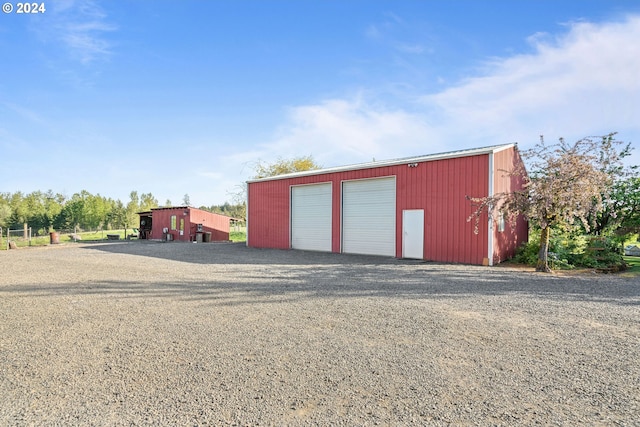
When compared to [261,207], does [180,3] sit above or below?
above

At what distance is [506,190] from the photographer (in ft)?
38.7

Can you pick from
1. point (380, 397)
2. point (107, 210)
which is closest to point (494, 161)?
point (380, 397)

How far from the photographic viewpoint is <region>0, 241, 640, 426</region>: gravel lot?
2348 mm

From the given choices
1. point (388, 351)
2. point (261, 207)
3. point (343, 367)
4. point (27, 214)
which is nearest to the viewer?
point (343, 367)

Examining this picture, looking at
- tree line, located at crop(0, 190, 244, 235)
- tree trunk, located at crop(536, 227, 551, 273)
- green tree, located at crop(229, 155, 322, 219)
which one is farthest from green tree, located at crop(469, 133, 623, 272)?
tree line, located at crop(0, 190, 244, 235)

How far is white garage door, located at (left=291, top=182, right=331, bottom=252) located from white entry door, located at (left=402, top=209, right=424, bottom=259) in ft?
11.7

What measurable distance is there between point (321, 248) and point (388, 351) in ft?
38.7

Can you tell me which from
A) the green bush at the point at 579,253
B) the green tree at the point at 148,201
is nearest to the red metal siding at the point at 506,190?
the green bush at the point at 579,253

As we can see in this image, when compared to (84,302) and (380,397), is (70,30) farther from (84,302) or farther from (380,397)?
(380,397)

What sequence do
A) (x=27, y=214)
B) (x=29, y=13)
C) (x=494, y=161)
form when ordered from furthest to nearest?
(x=27, y=214) < (x=494, y=161) < (x=29, y=13)

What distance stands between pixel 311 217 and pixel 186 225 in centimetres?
1377

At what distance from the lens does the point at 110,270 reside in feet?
30.8

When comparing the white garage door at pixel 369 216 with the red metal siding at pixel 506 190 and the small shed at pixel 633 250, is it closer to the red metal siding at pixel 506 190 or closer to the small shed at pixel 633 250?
the red metal siding at pixel 506 190

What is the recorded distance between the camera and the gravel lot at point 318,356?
235 centimetres
